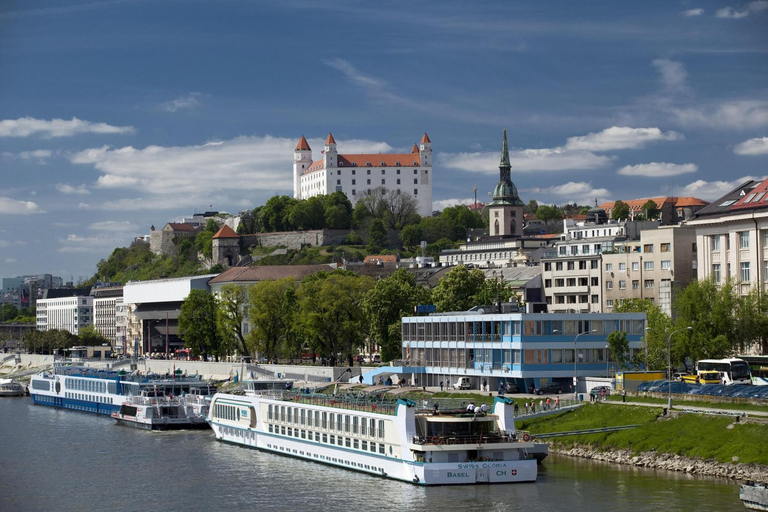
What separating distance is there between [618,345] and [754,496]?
95.6ft

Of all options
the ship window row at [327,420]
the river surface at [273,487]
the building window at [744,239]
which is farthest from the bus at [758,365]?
the ship window row at [327,420]

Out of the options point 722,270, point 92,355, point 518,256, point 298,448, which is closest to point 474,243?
point 518,256

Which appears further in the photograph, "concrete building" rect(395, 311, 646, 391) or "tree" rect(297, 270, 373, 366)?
"tree" rect(297, 270, 373, 366)

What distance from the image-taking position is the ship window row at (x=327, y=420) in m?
55.3

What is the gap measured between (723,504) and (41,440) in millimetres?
47619

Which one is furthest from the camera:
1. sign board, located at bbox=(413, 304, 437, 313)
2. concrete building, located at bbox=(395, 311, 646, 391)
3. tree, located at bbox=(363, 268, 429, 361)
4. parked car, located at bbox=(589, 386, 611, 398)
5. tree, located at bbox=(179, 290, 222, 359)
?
tree, located at bbox=(179, 290, 222, 359)

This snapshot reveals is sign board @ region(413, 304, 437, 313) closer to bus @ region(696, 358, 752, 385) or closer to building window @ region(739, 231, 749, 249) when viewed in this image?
building window @ region(739, 231, 749, 249)

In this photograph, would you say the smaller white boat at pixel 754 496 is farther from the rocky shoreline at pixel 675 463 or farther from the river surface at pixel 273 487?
the rocky shoreline at pixel 675 463

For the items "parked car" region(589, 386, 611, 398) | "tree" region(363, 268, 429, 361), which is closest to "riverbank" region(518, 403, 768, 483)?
"parked car" region(589, 386, 611, 398)

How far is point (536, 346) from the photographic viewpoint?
73.9 meters

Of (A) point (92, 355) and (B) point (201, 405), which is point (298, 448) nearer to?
(B) point (201, 405)

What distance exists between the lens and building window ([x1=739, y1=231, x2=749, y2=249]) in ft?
288

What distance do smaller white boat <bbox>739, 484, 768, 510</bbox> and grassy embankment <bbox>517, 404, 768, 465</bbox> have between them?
5349 mm

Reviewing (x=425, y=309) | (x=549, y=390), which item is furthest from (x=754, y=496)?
(x=425, y=309)
